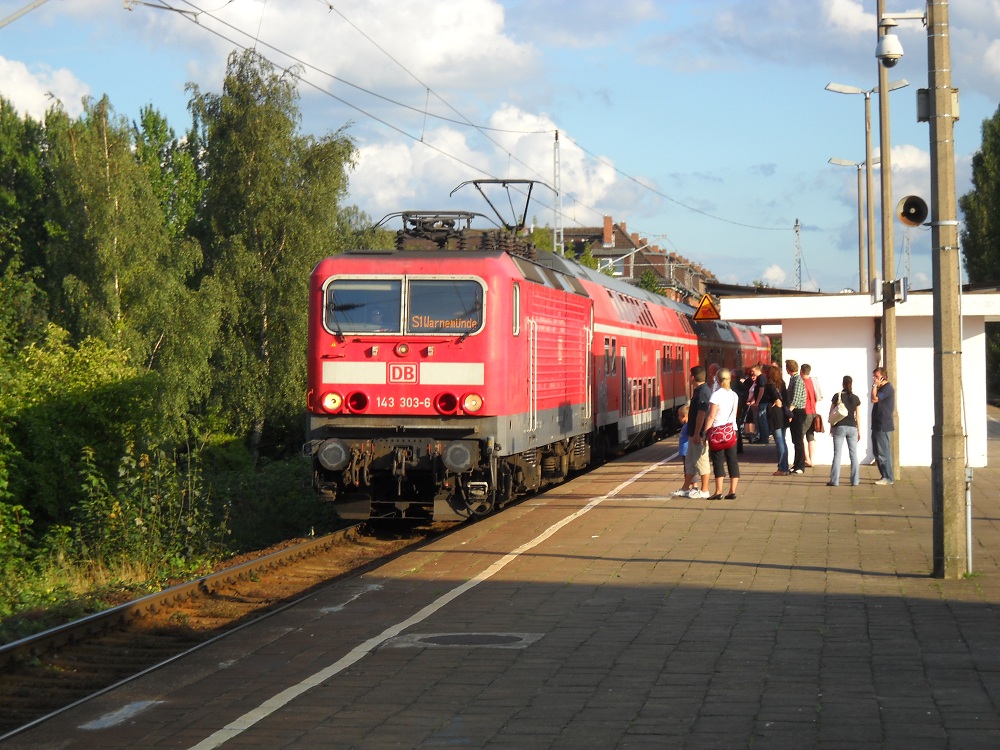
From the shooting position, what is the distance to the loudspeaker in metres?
11.4

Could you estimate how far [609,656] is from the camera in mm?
7773

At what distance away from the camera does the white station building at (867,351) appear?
68.4 ft

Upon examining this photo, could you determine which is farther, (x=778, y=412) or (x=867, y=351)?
(x=867, y=351)

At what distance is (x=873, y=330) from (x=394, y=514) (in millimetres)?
10235

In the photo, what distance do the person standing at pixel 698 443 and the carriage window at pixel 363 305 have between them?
417 centimetres

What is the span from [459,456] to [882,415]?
6.85 meters

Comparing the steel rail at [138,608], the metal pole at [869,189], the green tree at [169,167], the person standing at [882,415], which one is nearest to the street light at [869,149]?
the metal pole at [869,189]

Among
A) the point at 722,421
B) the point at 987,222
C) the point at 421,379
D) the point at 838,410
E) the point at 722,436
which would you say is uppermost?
the point at 987,222

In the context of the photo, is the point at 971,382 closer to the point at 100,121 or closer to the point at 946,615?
the point at 946,615

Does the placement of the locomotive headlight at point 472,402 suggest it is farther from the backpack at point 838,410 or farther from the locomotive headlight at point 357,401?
the backpack at point 838,410

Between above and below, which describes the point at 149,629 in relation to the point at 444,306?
below

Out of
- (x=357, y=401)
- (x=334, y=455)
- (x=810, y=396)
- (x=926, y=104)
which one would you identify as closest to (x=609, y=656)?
(x=926, y=104)

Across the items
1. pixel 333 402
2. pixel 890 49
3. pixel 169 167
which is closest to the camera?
pixel 890 49

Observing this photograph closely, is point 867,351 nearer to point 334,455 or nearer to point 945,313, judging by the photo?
point 334,455
